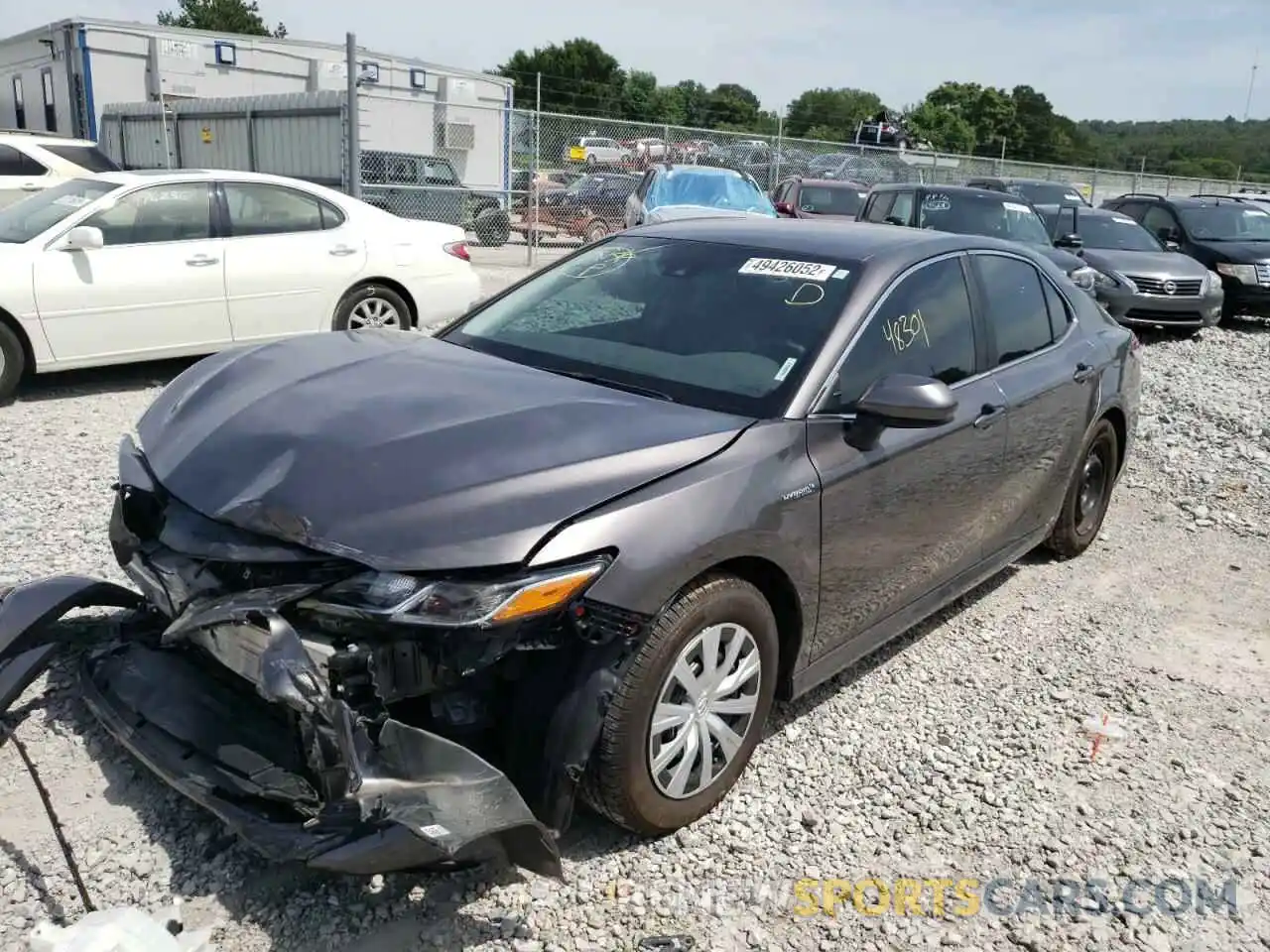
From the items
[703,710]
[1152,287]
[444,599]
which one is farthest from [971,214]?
[444,599]

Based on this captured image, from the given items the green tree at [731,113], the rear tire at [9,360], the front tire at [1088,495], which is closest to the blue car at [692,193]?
the rear tire at [9,360]

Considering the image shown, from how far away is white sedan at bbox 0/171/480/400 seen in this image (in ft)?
22.7

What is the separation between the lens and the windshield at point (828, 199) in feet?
56.3

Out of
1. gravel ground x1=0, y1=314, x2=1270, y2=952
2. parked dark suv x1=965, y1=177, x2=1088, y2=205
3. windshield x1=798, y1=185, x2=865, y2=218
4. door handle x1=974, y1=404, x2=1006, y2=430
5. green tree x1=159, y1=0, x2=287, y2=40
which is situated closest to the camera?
gravel ground x1=0, y1=314, x2=1270, y2=952

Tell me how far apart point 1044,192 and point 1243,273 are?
3651 mm

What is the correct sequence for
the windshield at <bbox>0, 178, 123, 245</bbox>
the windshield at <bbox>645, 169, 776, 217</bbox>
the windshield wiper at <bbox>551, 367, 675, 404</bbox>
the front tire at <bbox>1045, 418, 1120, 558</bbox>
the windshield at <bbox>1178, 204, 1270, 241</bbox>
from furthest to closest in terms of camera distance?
the windshield at <bbox>1178, 204, 1270, 241</bbox>
the windshield at <bbox>645, 169, 776, 217</bbox>
the windshield at <bbox>0, 178, 123, 245</bbox>
the front tire at <bbox>1045, 418, 1120, 558</bbox>
the windshield wiper at <bbox>551, 367, 675, 404</bbox>

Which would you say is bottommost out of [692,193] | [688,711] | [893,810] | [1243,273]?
[893,810]

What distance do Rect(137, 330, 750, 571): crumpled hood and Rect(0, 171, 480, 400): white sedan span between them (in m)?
4.05

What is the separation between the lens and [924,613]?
13.2ft

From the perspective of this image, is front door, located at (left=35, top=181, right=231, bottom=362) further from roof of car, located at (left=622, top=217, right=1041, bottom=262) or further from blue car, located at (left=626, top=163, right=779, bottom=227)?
blue car, located at (left=626, top=163, right=779, bottom=227)

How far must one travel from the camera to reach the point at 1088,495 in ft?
18.0

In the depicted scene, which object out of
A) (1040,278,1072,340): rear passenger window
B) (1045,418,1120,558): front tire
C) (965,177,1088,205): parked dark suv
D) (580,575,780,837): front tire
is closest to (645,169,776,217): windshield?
(965,177,1088,205): parked dark suv

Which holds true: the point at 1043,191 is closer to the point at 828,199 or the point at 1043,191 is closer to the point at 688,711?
the point at 828,199

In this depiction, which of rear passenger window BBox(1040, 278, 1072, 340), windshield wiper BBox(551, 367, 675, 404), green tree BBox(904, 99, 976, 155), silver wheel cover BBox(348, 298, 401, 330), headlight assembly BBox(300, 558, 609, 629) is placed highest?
green tree BBox(904, 99, 976, 155)
